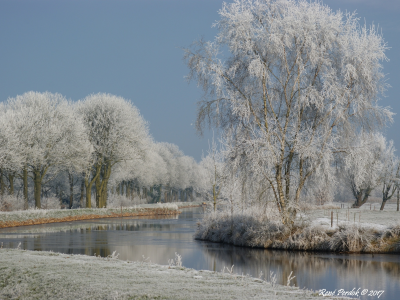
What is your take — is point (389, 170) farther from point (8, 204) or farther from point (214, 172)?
point (8, 204)

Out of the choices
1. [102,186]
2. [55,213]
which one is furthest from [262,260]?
[102,186]

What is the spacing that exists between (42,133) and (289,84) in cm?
2661

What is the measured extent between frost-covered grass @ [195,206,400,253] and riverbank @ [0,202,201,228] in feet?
59.9

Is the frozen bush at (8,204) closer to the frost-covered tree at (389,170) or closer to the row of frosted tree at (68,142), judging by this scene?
the row of frosted tree at (68,142)

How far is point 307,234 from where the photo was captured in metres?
19.5

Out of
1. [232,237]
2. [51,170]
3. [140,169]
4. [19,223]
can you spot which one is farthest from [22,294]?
[140,169]

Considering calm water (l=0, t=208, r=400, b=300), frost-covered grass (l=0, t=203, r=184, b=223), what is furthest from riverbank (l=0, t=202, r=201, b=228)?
calm water (l=0, t=208, r=400, b=300)

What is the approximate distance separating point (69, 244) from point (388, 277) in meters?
14.8

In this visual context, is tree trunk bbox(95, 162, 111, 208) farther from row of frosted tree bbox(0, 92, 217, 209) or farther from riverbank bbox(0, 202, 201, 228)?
riverbank bbox(0, 202, 201, 228)

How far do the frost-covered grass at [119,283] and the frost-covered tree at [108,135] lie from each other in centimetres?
3541

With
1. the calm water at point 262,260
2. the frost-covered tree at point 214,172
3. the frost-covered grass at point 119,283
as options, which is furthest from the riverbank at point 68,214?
the frost-covered grass at point 119,283

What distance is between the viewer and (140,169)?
203 ft

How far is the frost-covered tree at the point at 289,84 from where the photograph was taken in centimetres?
1959

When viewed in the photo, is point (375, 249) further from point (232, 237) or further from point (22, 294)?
point (22, 294)
